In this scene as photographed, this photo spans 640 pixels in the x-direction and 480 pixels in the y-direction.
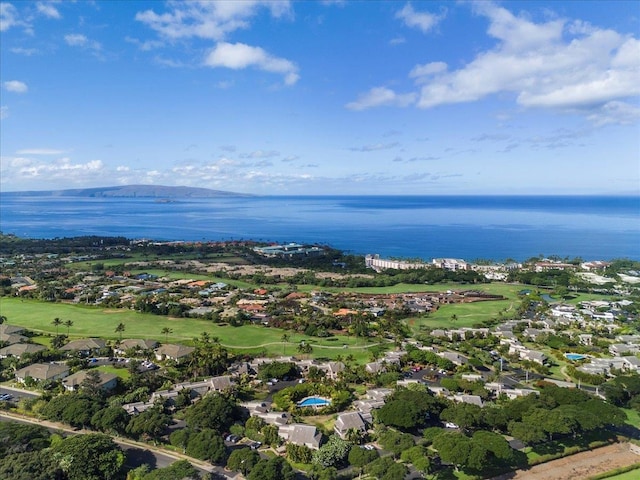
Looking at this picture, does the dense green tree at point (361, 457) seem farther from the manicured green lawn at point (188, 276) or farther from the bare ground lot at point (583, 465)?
the manicured green lawn at point (188, 276)

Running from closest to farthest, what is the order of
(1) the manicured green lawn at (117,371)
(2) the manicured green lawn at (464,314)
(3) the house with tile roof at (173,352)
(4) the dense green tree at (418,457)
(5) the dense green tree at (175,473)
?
1. (5) the dense green tree at (175,473)
2. (4) the dense green tree at (418,457)
3. (1) the manicured green lawn at (117,371)
4. (3) the house with tile roof at (173,352)
5. (2) the manicured green lawn at (464,314)

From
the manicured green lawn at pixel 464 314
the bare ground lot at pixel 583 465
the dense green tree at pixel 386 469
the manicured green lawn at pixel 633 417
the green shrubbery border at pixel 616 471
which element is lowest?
the manicured green lawn at pixel 464 314

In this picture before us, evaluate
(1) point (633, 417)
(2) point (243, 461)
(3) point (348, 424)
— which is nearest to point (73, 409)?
(2) point (243, 461)

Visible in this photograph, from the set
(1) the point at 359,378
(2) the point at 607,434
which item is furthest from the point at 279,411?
(2) the point at 607,434

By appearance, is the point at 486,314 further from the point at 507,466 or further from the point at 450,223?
the point at 450,223

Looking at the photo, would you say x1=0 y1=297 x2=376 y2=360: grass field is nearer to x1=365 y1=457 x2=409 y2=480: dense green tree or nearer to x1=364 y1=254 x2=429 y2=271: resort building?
x1=365 y1=457 x2=409 y2=480: dense green tree

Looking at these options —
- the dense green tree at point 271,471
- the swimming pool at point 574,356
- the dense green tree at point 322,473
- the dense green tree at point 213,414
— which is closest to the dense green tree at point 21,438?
the dense green tree at point 213,414

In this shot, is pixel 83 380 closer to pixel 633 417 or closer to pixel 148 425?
pixel 148 425
